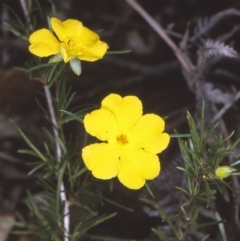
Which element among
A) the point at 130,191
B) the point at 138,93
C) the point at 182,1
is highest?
the point at 182,1

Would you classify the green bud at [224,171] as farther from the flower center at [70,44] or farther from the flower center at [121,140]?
the flower center at [70,44]

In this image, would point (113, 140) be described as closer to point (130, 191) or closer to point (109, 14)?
point (130, 191)

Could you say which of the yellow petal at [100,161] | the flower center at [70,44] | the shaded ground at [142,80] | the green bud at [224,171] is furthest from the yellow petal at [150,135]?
the shaded ground at [142,80]

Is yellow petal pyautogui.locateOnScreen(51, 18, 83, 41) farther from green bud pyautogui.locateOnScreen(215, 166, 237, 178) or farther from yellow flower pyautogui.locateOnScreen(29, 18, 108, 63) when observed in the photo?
green bud pyautogui.locateOnScreen(215, 166, 237, 178)

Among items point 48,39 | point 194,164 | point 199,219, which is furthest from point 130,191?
point 48,39

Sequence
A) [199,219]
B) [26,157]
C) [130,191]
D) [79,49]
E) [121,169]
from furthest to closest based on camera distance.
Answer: [26,157] < [130,191] < [199,219] < [79,49] < [121,169]

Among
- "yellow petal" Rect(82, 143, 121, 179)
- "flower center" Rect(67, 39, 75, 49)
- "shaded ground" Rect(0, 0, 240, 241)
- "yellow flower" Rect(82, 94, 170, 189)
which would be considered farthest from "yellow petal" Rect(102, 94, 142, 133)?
"shaded ground" Rect(0, 0, 240, 241)

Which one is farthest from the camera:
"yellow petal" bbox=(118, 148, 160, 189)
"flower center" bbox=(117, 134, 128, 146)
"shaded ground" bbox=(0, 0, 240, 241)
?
"shaded ground" bbox=(0, 0, 240, 241)
